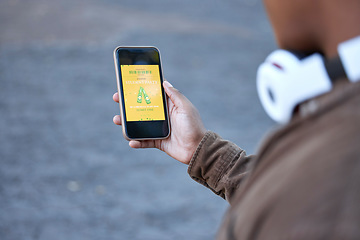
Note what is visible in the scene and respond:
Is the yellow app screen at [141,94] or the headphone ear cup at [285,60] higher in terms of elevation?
the headphone ear cup at [285,60]

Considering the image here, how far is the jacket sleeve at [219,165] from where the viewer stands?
1784mm

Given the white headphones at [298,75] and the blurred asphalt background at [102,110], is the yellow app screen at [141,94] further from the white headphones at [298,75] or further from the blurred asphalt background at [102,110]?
the blurred asphalt background at [102,110]

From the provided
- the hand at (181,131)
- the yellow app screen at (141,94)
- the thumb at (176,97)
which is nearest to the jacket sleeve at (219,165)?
the hand at (181,131)

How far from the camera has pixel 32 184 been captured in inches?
174

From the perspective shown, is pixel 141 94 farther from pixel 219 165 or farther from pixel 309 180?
pixel 309 180

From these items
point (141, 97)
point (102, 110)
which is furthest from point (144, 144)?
point (102, 110)

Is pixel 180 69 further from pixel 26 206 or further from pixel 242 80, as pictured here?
pixel 26 206

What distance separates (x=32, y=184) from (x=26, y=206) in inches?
13.4

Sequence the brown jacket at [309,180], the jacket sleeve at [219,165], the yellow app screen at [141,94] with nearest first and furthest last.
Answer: the brown jacket at [309,180] → the jacket sleeve at [219,165] → the yellow app screen at [141,94]

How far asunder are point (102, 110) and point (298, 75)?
5.33 m

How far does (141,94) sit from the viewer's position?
232cm

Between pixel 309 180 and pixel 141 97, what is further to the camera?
pixel 141 97

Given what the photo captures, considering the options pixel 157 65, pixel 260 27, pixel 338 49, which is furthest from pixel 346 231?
pixel 260 27

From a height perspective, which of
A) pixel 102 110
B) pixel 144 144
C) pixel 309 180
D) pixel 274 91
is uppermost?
pixel 274 91
